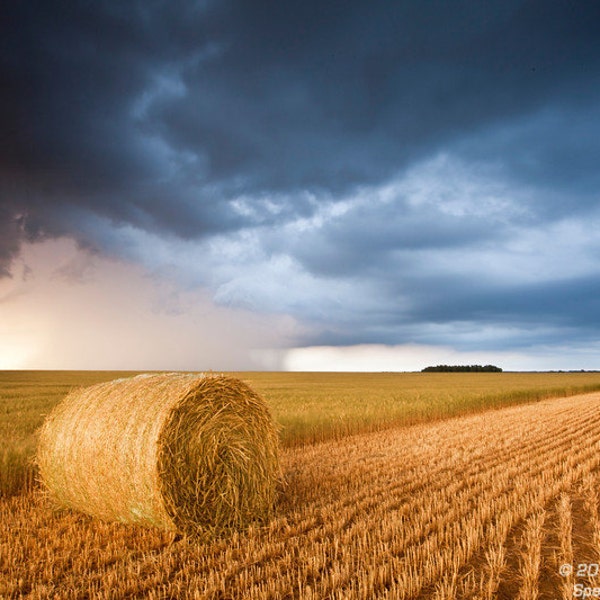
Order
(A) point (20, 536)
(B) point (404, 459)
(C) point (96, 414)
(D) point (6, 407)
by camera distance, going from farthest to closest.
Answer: (D) point (6, 407), (B) point (404, 459), (C) point (96, 414), (A) point (20, 536)

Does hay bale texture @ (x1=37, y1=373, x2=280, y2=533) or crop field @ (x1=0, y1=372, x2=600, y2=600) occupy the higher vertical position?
hay bale texture @ (x1=37, y1=373, x2=280, y2=533)

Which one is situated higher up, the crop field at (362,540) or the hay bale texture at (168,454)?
the hay bale texture at (168,454)

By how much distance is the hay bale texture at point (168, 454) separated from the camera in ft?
19.8

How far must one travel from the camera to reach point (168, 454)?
240 inches

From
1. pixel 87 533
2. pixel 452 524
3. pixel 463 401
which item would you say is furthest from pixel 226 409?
pixel 463 401

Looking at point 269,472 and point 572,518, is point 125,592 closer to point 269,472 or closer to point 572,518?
point 269,472

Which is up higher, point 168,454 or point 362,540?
point 168,454

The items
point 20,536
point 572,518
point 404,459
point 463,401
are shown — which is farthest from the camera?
point 463,401

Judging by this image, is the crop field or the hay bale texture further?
the hay bale texture

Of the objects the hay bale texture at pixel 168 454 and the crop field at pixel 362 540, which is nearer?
the crop field at pixel 362 540

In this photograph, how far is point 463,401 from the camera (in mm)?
21594

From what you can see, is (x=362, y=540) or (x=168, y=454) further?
(x=168, y=454)

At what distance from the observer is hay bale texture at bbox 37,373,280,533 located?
604cm

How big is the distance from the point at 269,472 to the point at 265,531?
95 cm
